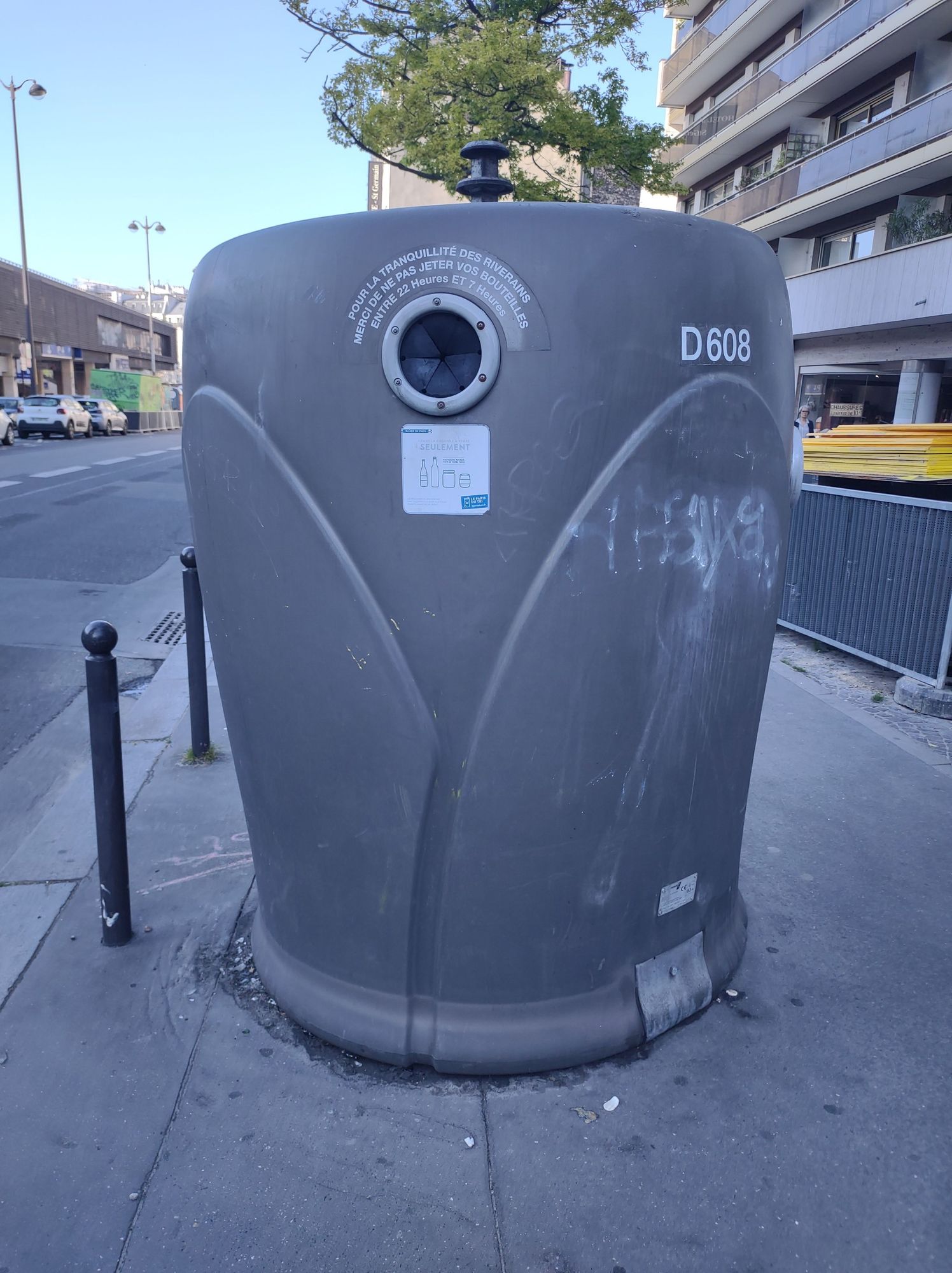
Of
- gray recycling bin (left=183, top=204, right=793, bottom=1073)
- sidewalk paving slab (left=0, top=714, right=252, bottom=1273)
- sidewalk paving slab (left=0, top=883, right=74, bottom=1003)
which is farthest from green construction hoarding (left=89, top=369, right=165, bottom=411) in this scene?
gray recycling bin (left=183, top=204, right=793, bottom=1073)

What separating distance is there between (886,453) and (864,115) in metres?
23.3

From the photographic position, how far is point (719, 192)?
34.1 metres

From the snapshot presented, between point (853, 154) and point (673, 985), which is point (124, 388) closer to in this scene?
point (853, 154)

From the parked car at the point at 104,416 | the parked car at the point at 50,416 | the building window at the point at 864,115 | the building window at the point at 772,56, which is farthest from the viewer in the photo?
the parked car at the point at 104,416

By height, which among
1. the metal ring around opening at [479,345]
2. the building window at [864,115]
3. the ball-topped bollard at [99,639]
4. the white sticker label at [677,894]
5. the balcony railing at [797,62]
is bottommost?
the white sticker label at [677,894]

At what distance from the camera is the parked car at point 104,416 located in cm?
4141

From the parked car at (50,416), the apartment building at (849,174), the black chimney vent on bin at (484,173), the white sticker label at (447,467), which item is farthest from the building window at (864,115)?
the parked car at (50,416)

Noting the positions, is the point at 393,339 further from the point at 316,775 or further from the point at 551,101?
the point at 551,101

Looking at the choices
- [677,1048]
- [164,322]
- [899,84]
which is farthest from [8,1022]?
[164,322]

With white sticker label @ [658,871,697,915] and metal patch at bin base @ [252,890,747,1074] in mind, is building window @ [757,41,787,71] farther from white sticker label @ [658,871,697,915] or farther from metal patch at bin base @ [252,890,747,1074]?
metal patch at bin base @ [252,890,747,1074]

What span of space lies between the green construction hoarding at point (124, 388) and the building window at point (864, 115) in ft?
132

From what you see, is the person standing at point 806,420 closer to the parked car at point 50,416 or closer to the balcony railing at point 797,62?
the balcony railing at point 797,62

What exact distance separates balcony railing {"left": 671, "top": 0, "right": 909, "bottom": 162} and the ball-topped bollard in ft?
65.9

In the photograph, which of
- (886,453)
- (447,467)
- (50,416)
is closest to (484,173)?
(447,467)
